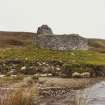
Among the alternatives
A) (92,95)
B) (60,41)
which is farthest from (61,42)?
(92,95)

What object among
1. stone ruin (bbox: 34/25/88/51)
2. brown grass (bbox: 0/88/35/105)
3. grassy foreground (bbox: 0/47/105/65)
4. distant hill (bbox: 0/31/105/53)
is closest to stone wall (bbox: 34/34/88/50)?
stone ruin (bbox: 34/25/88/51)

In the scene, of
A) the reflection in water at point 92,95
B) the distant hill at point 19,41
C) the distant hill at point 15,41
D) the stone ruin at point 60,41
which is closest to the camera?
the reflection in water at point 92,95

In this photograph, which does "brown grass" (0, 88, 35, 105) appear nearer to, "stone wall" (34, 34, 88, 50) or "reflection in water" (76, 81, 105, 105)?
"reflection in water" (76, 81, 105, 105)

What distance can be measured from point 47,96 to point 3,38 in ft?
169

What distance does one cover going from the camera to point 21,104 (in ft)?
54.5

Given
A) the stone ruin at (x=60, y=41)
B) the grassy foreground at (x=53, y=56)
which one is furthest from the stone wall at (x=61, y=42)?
the grassy foreground at (x=53, y=56)

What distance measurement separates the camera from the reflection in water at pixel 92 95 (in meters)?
17.1

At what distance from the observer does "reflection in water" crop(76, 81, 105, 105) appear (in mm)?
17116

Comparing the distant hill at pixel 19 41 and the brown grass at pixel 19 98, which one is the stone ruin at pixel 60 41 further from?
the brown grass at pixel 19 98

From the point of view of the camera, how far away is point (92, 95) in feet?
101

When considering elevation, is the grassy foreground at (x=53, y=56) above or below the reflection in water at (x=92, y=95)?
above

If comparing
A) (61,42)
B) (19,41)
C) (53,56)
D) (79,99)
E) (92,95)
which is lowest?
(92,95)

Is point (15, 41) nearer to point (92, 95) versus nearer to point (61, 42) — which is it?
point (61, 42)

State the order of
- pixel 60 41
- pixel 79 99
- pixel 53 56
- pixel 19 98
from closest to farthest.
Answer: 1. pixel 19 98
2. pixel 79 99
3. pixel 53 56
4. pixel 60 41
